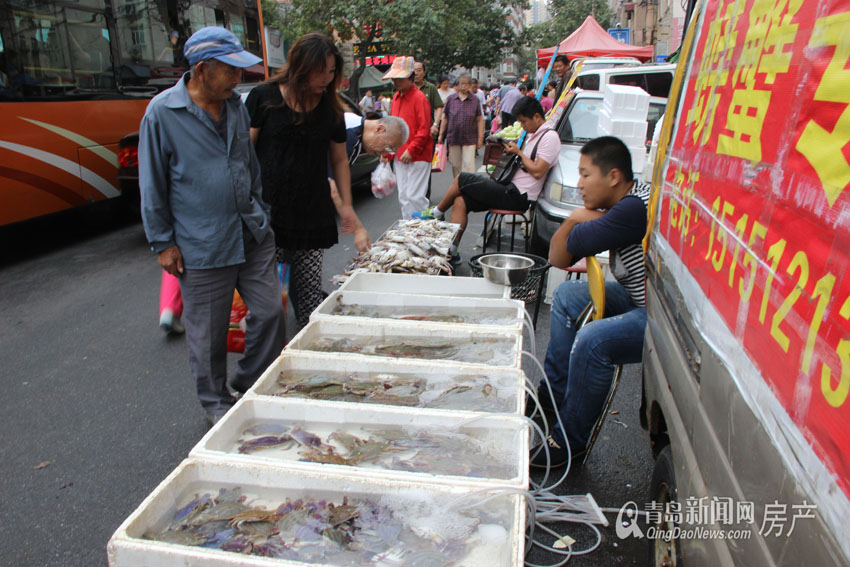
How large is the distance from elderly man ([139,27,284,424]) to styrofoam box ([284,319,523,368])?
520 mm

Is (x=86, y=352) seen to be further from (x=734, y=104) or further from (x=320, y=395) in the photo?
(x=734, y=104)

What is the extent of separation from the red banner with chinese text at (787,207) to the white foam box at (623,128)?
5233mm

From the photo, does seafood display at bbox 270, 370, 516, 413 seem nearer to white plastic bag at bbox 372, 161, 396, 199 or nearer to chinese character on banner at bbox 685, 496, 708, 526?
chinese character on banner at bbox 685, 496, 708, 526

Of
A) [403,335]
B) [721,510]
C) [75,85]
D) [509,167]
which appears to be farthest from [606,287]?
[75,85]

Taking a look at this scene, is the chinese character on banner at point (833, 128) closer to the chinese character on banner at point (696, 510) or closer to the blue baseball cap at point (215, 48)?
the chinese character on banner at point (696, 510)

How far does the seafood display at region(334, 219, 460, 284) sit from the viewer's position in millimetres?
4219

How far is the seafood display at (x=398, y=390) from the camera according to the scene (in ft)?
7.19

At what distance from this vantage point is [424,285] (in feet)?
11.2

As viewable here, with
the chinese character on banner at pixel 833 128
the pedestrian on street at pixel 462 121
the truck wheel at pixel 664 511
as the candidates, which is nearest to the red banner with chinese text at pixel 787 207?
the chinese character on banner at pixel 833 128

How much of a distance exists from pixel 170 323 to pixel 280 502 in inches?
116

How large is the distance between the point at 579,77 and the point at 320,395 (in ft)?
30.6

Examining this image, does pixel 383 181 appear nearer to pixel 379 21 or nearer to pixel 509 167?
pixel 509 167

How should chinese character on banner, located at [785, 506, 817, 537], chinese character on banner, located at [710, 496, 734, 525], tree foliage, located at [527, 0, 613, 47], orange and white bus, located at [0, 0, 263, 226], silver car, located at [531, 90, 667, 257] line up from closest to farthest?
chinese character on banner, located at [785, 506, 817, 537]
chinese character on banner, located at [710, 496, 734, 525]
silver car, located at [531, 90, 667, 257]
orange and white bus, located at [0, 0, 263, 226]
tree foliage, located at [527, 0, 613, 47]

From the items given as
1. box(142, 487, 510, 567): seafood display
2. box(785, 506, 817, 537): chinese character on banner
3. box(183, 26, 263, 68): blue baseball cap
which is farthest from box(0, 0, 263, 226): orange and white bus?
box(785, 506, 817, 537): chinese character on banner
